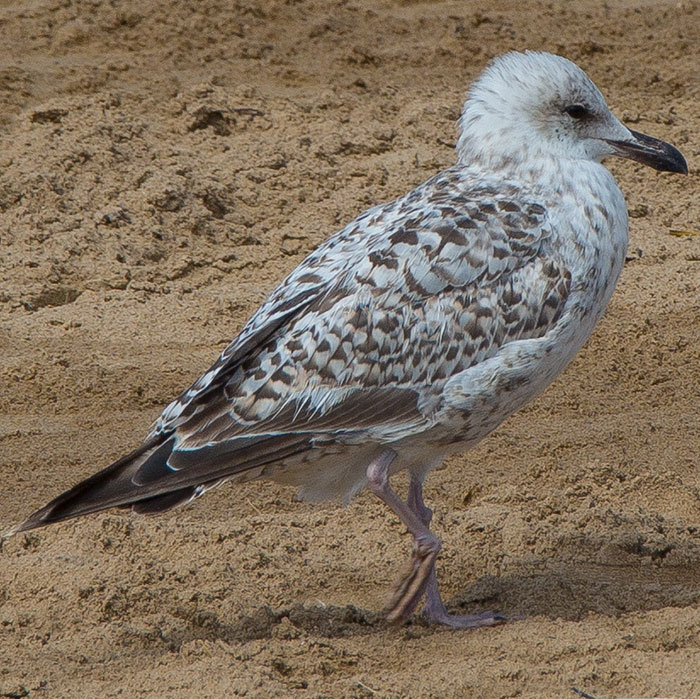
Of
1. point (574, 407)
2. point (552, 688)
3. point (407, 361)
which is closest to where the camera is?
point (552, 688)

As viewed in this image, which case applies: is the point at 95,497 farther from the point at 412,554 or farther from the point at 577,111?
the point at 577,111

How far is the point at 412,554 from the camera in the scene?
4922mm

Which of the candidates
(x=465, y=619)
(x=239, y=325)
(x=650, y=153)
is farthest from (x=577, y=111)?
(x=239, y=325)

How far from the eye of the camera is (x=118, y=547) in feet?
17.1

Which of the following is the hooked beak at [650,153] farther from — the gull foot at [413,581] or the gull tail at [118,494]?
the gull tail at [118,494]

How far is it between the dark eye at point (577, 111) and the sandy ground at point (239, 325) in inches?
62.3

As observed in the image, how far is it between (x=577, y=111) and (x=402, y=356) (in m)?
1.27

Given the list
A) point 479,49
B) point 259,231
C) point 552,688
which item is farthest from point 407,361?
point 479,49

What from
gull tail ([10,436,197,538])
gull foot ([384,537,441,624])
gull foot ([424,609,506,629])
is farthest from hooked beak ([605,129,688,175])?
gull tail ([10,436,197,538])

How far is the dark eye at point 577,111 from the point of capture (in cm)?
522

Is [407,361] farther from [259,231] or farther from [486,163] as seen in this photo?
[259,231]

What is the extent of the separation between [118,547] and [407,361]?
140cm

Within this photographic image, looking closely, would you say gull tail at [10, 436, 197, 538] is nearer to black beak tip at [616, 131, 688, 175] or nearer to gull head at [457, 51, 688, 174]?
gull head at [457, 51, 688, 174]

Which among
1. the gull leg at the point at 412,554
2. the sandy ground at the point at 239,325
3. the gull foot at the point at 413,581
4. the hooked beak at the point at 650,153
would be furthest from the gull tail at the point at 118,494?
the hooked beak at the point at 650,153
